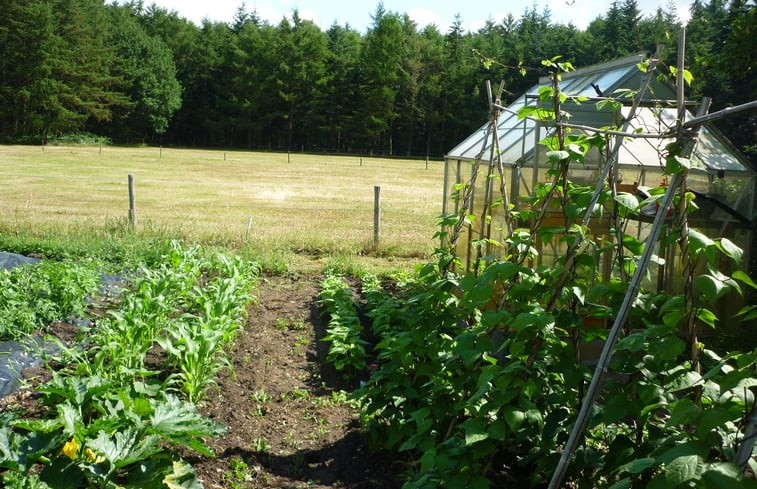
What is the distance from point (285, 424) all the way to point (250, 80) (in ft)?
205

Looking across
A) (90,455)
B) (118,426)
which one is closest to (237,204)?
(90,455)

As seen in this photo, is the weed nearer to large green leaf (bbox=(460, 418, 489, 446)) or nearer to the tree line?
large green leaf (bbox=(460, 418, 489, 446))

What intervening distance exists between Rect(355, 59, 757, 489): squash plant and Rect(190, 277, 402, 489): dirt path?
373 millimetres

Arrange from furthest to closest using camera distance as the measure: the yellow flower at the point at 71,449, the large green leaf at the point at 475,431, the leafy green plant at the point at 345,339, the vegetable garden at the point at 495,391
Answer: the leafy green plant at the point at 345,339 < the yellow flower at the point at 71,449 < the large green leaf at the point at 475,431 < the vegetable garden at the point at 495,391

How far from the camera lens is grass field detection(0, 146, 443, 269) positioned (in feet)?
39.2

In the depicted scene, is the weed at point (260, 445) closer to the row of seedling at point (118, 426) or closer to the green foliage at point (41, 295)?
the row of seedling at point (118, 426)

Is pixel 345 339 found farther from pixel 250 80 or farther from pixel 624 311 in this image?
pixel 250 80

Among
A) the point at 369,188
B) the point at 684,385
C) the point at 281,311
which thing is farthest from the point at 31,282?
the point at 369,188

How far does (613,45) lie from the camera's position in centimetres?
4772

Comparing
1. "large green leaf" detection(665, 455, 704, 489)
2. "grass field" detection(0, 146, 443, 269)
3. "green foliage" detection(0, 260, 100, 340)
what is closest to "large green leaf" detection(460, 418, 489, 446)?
"large green leaf" detection(665, 455, 704, 489)

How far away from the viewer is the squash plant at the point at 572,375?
1.96 metres

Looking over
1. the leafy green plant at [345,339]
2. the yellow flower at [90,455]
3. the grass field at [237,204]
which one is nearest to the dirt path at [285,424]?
the leafy green plant at [345,339]

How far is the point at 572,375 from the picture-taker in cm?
282

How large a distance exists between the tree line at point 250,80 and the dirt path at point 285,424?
4838cm
